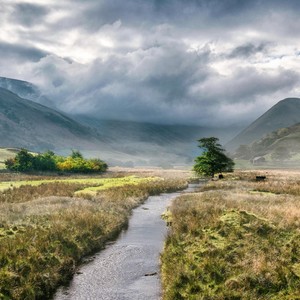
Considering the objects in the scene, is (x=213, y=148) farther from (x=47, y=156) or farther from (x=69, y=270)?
(x=69, y=270)

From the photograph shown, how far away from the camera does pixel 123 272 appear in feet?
71.1

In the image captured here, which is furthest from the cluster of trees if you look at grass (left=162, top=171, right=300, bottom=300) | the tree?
grass (left=162, top=171, right=300, bottom=300)

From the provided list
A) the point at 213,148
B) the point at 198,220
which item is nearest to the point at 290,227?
the point at 198,220

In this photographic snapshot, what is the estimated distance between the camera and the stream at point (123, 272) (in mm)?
18297

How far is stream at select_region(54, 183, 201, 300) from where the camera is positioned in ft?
60.0

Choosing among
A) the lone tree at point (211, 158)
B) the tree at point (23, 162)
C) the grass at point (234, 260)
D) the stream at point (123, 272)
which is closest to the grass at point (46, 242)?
the stream at point (123, 272)

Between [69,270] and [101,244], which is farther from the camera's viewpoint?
[101,244]

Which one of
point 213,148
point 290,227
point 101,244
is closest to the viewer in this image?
point 290,227

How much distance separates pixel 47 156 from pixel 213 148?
6518 cm

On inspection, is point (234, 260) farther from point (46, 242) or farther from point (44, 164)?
point (44, 164)

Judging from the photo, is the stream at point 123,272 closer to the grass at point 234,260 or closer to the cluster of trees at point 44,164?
the grass at point 234,260

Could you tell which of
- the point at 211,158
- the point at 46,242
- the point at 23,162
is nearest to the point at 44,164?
the point at 23,162

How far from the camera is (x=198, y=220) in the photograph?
30016mm

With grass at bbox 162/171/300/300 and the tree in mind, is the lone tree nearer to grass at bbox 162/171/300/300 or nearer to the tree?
the tree
